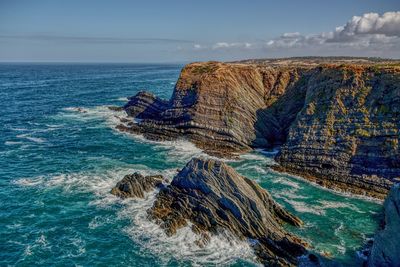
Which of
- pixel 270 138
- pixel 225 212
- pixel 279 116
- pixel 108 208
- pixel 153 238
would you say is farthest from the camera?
pixel 279 116

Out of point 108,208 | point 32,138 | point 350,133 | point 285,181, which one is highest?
point 350,133

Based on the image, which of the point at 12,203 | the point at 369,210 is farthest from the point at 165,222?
the point at 369,210

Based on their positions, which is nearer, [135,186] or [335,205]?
[335,205]

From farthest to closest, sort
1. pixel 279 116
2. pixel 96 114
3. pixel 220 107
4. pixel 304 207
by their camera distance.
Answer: pixel 96 114
pixel 279 116
pixel 220 107
pixel 304 207

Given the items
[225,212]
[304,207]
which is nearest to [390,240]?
[225,212]

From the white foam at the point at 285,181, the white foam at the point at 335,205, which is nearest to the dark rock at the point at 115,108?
the white foam at the point at 285,181

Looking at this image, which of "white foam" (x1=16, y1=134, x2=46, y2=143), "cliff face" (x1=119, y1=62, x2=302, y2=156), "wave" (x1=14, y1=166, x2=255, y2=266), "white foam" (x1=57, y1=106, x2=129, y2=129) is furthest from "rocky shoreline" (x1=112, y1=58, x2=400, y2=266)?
"white foam" (x1=16, y1=134, x2=46, y2=143)

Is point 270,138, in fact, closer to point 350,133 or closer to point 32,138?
point 350,133

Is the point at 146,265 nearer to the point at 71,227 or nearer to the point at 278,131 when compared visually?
the point at 71,227
